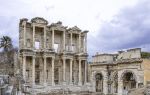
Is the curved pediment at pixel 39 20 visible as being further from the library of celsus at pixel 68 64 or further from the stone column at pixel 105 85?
the stone column at pixel 105 85

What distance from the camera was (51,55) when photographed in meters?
45.2

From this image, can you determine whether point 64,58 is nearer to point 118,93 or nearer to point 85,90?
point 85,90

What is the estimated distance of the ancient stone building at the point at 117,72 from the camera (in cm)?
3969

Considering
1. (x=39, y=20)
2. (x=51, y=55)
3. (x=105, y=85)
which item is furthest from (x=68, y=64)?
(x=39, y=20)

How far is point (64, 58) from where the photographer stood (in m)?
46.5

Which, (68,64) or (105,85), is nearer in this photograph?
(105,85)

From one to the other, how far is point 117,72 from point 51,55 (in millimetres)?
10335

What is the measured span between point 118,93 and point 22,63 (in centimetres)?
1469

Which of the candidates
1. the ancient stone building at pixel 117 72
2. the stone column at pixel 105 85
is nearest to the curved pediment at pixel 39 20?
the ancient stone building at pixel 117 72

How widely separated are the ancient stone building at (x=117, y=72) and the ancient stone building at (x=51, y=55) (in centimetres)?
267

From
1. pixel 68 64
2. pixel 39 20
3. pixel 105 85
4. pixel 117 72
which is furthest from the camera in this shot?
pixel 68 64

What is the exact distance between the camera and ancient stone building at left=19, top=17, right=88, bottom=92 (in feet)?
144

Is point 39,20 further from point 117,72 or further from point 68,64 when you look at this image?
point 117,72

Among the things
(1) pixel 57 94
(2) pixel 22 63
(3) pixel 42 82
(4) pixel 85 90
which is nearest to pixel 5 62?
(2) pixel 22 63
